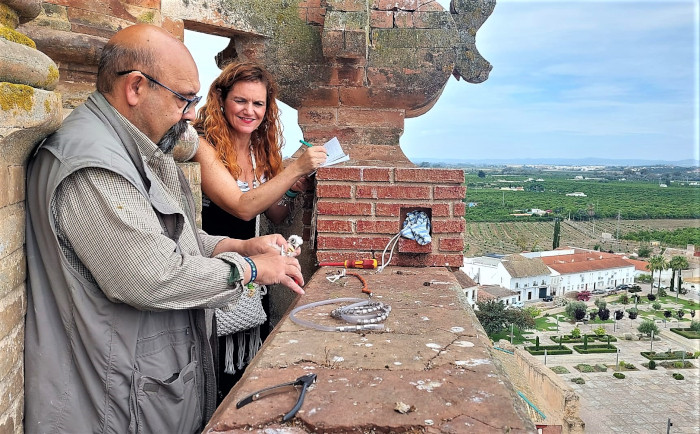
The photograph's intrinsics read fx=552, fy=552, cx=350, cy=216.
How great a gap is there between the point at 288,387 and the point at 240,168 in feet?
5.50

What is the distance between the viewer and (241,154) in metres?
2.94

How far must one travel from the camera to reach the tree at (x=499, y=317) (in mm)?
40312

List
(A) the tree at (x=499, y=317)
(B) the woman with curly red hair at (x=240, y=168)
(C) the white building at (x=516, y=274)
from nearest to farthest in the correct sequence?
(B) the woman with curly red hair at (x=240, y=168) → (A) the tree at (x=499, y=317) → (C) the white building at (x=516, y=274)

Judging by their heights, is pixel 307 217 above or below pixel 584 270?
above

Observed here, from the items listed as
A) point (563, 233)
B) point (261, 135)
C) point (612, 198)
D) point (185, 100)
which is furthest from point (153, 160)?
point (612, 198)

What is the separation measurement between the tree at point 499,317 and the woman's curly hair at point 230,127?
38.7m

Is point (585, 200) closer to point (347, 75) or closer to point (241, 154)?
point (347, 75)

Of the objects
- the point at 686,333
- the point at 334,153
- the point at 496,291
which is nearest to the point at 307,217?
the point at 334,153

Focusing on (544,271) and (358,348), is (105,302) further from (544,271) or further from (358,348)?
(544,271)

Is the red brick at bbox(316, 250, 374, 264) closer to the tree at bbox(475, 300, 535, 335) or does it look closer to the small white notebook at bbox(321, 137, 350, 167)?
the small white notebook at bbox(321, 137, 350, 167)

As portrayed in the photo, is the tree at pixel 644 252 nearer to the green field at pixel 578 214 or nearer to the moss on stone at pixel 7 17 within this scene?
the green field at pixel 578 214

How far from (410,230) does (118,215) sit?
1.84 m

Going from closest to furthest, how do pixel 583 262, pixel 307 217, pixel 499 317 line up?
pixel 307 217, pixel 499 317, pixel 583 262

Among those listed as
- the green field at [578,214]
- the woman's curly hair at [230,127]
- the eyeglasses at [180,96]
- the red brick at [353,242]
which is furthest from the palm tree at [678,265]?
the eyeglasses at [180,96]
